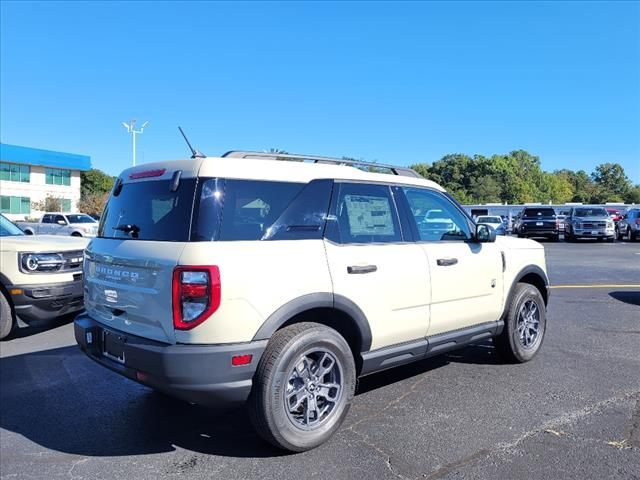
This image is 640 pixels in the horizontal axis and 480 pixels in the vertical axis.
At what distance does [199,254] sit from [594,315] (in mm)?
6628

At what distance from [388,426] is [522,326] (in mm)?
2180

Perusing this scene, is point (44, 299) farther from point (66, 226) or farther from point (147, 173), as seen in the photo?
point (66, 226)

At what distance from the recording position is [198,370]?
3.06 metres

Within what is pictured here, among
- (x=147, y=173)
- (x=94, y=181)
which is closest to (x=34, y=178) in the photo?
(x=94, y=181)

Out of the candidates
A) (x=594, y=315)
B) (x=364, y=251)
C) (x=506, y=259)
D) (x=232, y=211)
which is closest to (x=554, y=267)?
(x=594, y=315)

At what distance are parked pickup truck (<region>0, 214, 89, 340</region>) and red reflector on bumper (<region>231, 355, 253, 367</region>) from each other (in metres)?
4.46

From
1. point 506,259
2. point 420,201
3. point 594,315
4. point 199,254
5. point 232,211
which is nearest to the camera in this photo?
point 199,254

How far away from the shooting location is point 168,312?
312cm

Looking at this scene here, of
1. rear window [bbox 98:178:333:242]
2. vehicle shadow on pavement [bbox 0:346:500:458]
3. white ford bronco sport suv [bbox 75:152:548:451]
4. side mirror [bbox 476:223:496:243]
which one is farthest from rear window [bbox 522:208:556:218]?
rear window [bbox 98:178:333:242]

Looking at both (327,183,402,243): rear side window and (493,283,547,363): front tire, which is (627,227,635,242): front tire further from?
(327,183,402,243): rear side window

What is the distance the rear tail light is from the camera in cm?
303

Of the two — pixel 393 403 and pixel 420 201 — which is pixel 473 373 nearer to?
pixel 393 403

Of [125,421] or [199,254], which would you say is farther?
[125,421]

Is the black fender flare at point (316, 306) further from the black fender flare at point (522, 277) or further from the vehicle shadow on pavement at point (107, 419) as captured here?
the black fender flare at point (522, 277)
